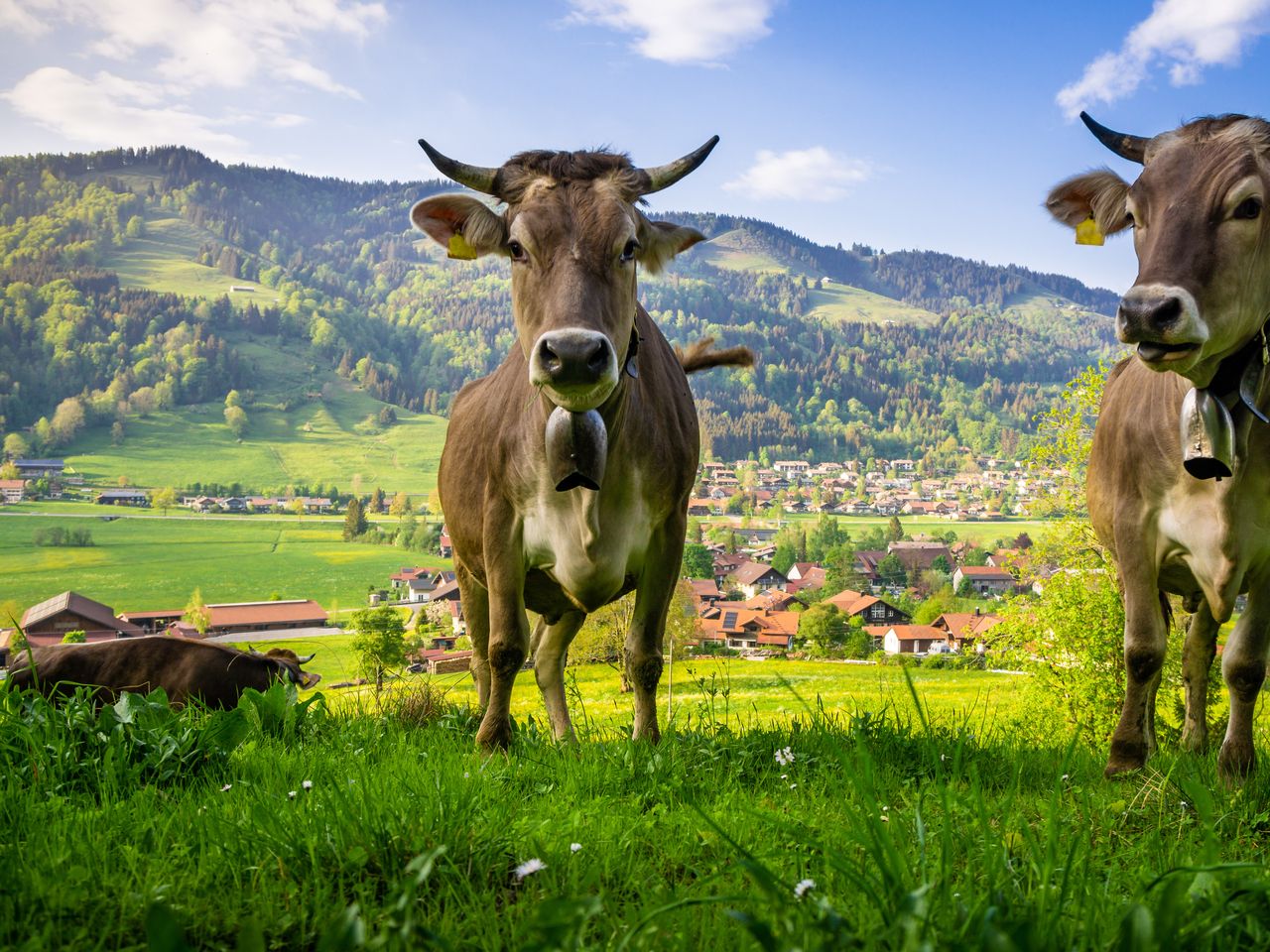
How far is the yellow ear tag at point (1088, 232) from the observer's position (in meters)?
5.97

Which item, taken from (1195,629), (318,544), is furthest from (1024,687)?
(318,544)

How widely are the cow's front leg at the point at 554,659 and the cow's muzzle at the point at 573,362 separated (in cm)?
305

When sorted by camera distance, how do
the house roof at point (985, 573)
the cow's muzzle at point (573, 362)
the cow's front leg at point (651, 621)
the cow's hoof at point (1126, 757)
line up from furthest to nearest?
1. the house roof at point (985, 573)
2. the cow's front leg at point (651, 621)
3. the cow's hoof at point (1126, 757)
4. the cow's muzzle at point (573, 362)

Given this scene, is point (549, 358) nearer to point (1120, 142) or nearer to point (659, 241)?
point (659, 241)

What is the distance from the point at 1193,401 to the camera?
4648 mm

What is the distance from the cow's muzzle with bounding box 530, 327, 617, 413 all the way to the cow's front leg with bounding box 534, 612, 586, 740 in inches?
120

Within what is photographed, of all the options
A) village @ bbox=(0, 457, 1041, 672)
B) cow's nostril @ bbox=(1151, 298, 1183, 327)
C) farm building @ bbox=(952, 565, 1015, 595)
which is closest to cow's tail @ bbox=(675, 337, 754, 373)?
cow's nostril @ bbox=(1151, 298, 1183, 327)

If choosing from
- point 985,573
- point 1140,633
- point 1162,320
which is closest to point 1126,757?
point 1140,633

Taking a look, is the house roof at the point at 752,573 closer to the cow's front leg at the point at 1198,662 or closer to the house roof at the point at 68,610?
the house roof at the point at 68,610

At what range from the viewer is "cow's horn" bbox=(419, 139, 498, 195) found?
536 cm

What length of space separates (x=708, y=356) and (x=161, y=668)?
4.95 m

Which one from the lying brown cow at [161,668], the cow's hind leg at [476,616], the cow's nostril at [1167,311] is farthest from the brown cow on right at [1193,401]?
the lying brown cow at [161,668]

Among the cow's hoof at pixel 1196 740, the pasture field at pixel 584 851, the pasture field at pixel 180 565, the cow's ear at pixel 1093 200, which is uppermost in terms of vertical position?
the cow's ear at pixel 1093 200

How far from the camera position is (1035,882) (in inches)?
98.7
